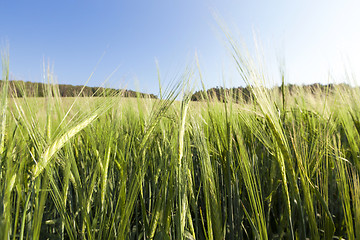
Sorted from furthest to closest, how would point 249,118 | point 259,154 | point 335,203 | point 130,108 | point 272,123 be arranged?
A: 1. point 130,108
2. point 259,154
3. point 335,203
4. point 249,118
5. point 272,123

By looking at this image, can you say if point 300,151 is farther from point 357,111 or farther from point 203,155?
point 357,111

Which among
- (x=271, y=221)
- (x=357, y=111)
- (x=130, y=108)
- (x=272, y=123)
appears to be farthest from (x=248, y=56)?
(x=130, y=108)

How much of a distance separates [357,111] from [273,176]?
1.46ft

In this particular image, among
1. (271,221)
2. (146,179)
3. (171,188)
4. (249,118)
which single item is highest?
(249,118)

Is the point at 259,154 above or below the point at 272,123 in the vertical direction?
A: below

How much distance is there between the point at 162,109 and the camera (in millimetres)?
723

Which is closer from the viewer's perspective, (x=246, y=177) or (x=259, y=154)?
(x=246, y=177)

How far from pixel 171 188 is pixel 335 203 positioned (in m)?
0.86

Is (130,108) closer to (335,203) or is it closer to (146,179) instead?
(146,179)

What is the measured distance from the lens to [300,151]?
2.07 ft

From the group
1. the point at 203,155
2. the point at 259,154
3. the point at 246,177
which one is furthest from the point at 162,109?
the point at 259,154

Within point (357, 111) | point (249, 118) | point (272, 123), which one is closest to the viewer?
point (272, 123)

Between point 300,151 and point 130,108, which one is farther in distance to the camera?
point 130,108

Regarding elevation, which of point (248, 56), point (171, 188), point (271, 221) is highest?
point (248, 56)
